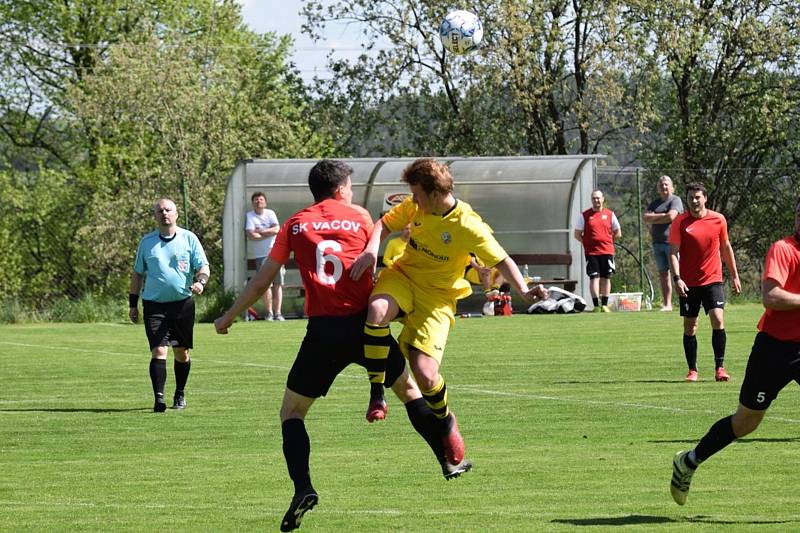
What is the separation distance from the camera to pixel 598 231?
25469 millimetres

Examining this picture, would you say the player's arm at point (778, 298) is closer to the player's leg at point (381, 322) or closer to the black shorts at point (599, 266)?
the player's leg at point (381, 322)

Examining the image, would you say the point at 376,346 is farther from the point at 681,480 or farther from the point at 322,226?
the point at 681,480

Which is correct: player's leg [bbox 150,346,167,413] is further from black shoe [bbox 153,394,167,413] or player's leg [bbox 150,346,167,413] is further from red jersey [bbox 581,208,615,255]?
red jersey [bbox 581,208,615,255]

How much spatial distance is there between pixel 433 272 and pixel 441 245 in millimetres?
210

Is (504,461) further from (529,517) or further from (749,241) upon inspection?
(749,241)

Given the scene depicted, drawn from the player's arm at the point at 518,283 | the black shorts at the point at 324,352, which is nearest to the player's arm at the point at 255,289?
the black shorts at the point at 324,352

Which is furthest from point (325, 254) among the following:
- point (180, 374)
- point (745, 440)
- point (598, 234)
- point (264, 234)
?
point (598, 234)

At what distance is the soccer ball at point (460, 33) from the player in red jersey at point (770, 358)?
1997cm

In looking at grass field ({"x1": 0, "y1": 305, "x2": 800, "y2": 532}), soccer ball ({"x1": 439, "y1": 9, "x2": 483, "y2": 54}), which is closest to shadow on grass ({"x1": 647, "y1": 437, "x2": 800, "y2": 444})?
grass field ({"x1": 0, "y1": 305, "x2": 800, "y2": 532})

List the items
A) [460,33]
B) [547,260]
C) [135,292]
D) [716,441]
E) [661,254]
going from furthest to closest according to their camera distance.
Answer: [547,260] < [460,33] < [661,254] < [135,292] < [716,441]

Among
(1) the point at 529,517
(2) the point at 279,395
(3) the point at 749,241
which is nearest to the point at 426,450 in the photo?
(1) the point at 529,517

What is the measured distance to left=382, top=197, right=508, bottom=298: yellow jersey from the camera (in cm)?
845

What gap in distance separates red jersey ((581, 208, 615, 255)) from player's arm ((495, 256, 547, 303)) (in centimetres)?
1710

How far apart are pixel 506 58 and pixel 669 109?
5.37 m
